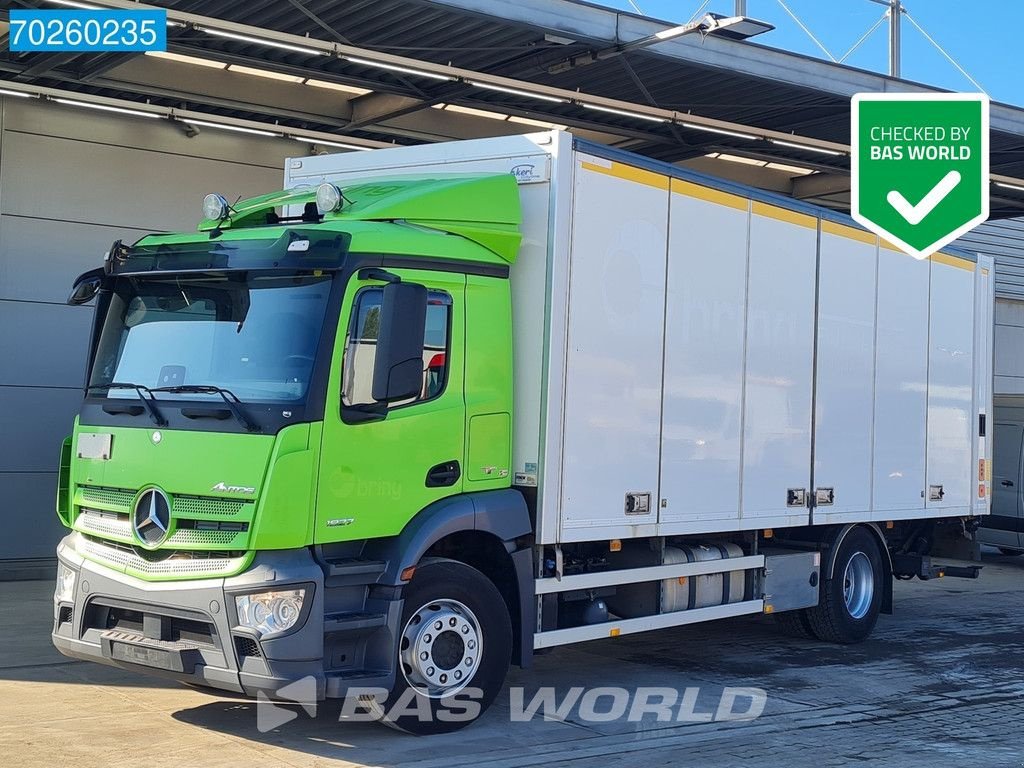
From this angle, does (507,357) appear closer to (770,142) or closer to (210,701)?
(210,701)

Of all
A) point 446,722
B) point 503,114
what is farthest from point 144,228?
point 446,722

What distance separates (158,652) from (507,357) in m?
2.65

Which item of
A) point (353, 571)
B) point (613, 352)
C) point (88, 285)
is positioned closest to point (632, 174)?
point (613, 352)

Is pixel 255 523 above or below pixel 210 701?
above

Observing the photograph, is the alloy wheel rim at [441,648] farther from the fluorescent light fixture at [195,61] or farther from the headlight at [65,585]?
the fluorescent light fixture at [195,61]

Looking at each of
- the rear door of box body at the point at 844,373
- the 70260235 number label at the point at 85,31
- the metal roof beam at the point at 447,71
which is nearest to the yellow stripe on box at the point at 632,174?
the rear door of box body at the point at 844,373

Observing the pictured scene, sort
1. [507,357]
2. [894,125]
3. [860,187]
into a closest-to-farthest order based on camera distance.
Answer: [507,357] < [860,187] < [894,125]

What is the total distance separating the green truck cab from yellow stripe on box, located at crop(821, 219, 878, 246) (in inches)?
145

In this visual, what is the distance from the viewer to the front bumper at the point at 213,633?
6.43 metres

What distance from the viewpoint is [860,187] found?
515 inches

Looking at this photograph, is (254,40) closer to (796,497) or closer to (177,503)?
(177,503)

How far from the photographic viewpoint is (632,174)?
826 centimetres

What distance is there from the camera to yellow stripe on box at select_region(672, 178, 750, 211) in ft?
28.6

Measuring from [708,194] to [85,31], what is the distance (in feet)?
19.7
